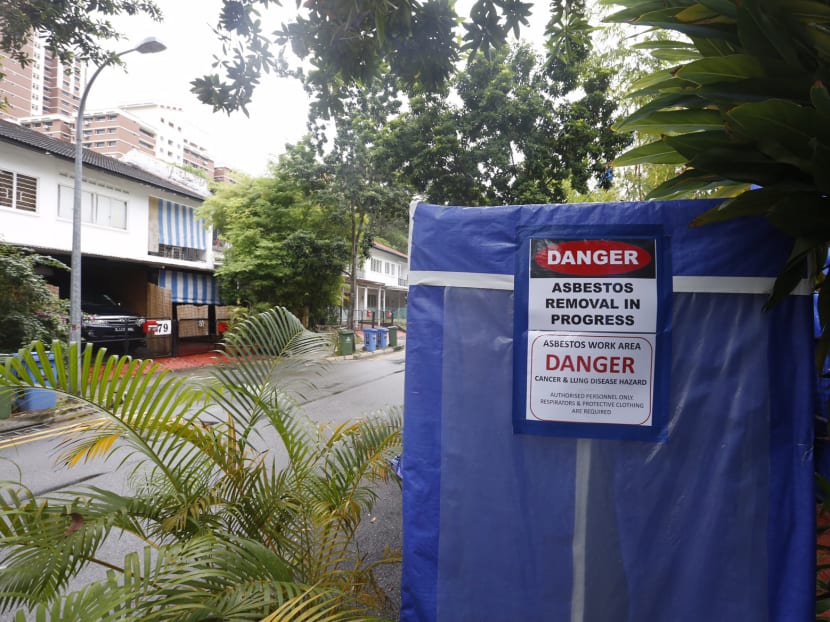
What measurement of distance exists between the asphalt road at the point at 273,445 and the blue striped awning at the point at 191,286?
11.3 metres

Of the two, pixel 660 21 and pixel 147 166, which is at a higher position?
pixel 147 166

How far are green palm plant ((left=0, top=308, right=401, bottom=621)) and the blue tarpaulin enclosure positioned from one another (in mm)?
519

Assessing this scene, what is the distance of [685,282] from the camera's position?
1.50 m

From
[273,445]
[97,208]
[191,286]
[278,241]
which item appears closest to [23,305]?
[273,445]

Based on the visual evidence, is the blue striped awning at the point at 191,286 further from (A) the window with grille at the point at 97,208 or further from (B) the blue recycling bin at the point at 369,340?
(B) the blue recycling bin at the point at 369,340

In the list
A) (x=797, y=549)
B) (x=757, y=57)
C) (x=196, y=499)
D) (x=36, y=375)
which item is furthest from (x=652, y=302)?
(x=36, y=375)

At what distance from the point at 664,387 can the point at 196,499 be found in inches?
74.3

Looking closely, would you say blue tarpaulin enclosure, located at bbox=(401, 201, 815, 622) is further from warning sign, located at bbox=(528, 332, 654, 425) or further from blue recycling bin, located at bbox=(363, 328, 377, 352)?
blue recycling bin, located at bbox=(363, 328, 377, 352)

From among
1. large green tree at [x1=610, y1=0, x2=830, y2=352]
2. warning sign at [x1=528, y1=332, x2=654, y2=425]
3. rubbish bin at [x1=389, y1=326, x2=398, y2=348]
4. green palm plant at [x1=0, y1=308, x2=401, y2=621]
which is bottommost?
rubbish bin at [x1=389, y1=326, x2=398, y2=348]

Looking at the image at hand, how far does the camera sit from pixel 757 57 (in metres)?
1.20

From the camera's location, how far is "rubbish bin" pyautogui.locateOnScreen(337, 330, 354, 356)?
18.2 m

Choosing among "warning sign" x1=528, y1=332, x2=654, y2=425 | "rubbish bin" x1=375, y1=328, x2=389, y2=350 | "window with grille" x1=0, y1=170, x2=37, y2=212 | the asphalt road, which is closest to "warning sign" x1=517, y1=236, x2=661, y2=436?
"warning sign" x1=528, y1=332, x2=654, y2=425

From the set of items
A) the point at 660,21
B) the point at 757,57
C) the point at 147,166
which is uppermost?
the point at 147,166

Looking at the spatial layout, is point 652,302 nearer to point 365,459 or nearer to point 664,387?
point 664,387
